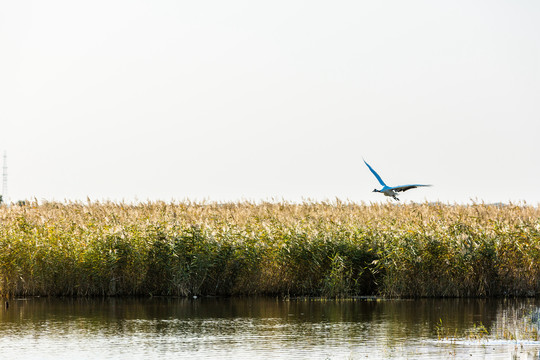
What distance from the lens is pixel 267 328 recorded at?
57.3 ft

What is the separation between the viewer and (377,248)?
23891mm

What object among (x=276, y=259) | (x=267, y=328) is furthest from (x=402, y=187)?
(x=267, y=328)

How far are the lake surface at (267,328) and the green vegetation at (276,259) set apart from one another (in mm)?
806

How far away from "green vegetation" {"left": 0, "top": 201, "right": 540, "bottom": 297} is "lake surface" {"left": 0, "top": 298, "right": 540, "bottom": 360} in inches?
31.7

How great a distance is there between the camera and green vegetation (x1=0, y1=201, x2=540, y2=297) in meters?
23.2

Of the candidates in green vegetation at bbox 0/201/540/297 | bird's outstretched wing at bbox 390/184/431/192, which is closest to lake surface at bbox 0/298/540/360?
green vegetation at bbox 0/201/540/297

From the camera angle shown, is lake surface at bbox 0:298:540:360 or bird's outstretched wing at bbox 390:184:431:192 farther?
bird's outstretched wing at bbox 390:184:431:192

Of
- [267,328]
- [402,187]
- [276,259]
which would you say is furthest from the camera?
[276,259]

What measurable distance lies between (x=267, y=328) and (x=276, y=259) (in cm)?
621

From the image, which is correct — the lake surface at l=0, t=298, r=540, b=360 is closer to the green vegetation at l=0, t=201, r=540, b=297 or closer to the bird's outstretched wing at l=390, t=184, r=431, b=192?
the green vegetation at l=0, t=201, r=540, b=297

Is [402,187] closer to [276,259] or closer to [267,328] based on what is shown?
[276,259]

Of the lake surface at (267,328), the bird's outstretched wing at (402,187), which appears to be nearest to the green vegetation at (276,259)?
the lake surface at (267,328)

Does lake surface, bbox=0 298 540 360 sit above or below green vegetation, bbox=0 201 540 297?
below

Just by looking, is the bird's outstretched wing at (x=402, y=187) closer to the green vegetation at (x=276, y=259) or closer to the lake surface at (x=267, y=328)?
the green vegetation at (x=276, y=259)
